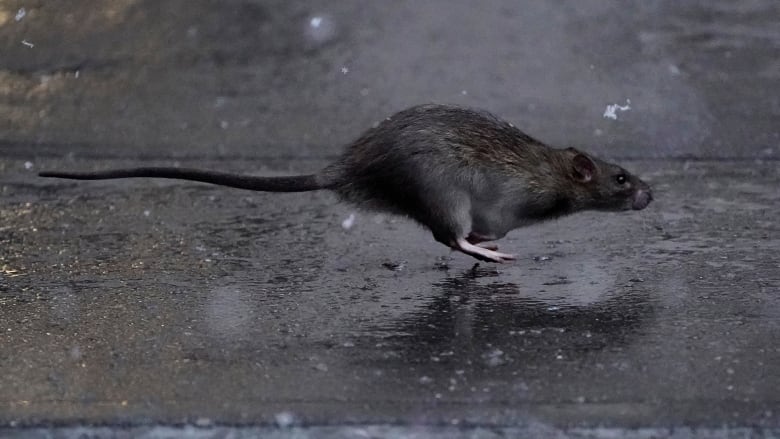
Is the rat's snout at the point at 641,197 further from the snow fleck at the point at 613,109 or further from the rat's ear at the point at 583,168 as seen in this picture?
the snow fleck at the point at 613,109

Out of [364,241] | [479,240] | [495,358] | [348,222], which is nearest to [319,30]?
[348,222]

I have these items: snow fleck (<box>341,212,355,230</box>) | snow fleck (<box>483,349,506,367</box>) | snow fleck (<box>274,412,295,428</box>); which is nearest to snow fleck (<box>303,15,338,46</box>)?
snow fleck (<box>341,212,355,230</box>)

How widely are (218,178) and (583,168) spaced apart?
1.44 metres

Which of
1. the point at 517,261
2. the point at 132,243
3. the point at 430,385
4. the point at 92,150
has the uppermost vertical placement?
the point at 430,385

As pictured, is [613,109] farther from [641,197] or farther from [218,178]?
[218,178]

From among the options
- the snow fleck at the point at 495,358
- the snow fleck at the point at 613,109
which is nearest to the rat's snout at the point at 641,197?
the snow fleck at the point at 495,358

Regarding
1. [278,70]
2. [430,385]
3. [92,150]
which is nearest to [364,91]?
[278,70]

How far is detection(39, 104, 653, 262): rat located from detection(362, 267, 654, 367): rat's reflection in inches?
11.1

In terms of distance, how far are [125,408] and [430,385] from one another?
87cm

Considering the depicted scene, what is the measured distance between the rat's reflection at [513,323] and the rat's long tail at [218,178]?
69cm

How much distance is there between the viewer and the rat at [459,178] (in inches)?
197

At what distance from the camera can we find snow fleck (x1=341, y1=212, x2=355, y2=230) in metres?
6.06

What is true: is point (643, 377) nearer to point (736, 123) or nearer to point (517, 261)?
point (517, 261)

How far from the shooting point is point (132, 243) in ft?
18.8
